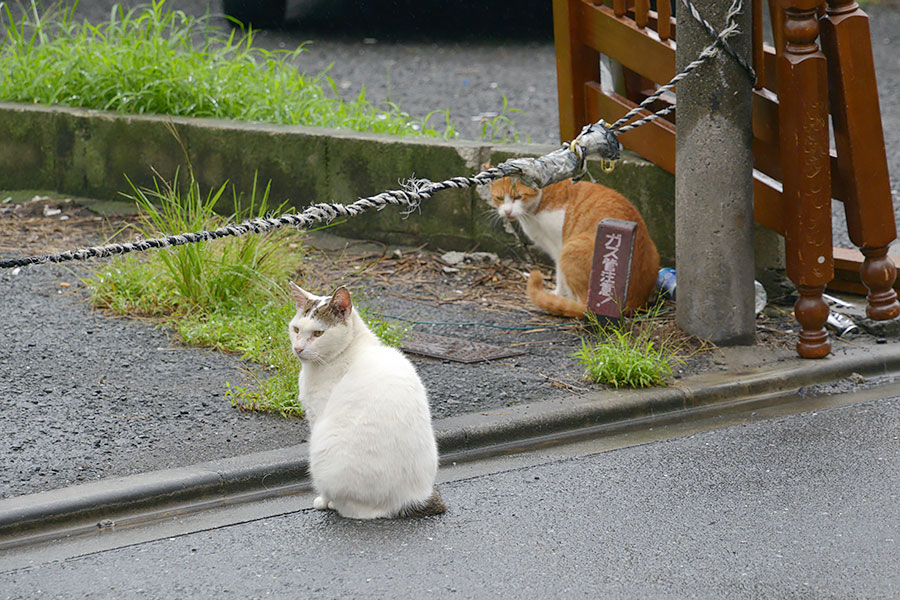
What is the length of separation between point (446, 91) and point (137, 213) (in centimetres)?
450

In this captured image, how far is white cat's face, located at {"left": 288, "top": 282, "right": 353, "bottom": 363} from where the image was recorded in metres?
3.84

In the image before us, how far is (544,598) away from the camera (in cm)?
325

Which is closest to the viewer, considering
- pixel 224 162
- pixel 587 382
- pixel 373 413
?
pixel 373 413

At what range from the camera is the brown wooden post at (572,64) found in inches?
247

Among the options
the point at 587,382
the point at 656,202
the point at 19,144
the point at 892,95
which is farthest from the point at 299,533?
the point at 892,95

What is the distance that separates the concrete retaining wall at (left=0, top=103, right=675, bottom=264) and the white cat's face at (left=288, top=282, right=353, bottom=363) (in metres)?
2.77

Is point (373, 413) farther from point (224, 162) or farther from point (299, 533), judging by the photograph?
point (224, 162)

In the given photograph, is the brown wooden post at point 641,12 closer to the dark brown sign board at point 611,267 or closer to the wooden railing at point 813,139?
the wooden railing at point 813,139

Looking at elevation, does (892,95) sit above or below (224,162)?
below

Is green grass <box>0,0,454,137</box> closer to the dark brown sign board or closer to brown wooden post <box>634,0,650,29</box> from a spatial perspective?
brown wooden post <box>634,0,650,29</box>

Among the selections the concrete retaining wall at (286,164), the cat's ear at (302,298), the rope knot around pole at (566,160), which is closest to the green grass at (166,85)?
the concrete retaining wall at (286,164)

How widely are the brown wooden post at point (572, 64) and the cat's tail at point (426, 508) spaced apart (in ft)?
10.6

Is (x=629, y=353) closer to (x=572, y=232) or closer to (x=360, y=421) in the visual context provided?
(x=572, y=232)

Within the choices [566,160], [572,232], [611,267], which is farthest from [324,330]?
[572,232]
